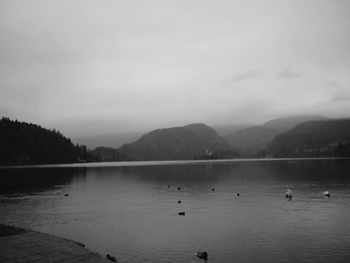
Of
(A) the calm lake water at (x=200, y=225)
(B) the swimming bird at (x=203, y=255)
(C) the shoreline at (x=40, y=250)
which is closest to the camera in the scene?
(C) the shoreline at (x=40, y=250)

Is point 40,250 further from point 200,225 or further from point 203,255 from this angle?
point 200,225

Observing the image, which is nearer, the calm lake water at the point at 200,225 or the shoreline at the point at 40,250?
the shoreline at the point at 40,250

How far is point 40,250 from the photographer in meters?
38.0

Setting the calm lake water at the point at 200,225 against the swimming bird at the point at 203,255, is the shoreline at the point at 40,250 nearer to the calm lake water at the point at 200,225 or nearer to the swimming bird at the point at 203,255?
the calm lake water at the point at 200,225

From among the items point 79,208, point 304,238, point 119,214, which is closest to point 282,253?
point 304,238

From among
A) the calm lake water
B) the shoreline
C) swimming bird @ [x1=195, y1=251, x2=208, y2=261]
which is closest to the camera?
the shoreline

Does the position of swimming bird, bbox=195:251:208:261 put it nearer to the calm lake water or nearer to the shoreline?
the calm lake water

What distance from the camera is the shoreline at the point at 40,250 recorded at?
115 feet

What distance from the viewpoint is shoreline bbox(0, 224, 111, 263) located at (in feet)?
115

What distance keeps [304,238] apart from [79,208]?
180 ft

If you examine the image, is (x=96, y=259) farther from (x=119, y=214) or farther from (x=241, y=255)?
(x=119, y=214)

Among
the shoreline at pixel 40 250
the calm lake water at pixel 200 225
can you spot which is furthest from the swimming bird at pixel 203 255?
the shoreline at pixel 40 250

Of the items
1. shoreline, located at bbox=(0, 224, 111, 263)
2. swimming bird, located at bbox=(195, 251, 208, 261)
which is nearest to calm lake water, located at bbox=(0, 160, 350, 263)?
swimming bird, located at bbox=(195, 251, 208, 261)

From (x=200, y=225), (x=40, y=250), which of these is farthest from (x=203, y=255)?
(x=200, y=225)
